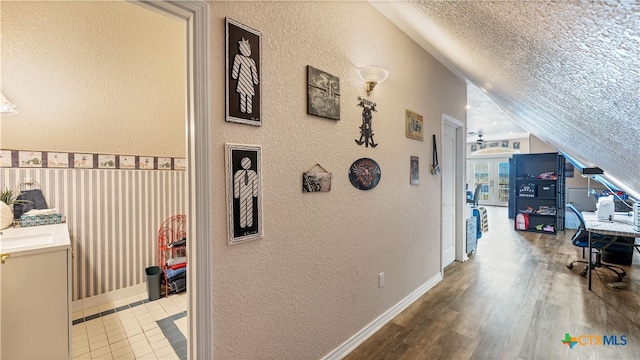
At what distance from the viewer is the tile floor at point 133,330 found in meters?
2.00

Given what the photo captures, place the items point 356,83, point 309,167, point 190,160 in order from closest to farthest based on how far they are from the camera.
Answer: point 190,160 < point 309,167 < point 356,83

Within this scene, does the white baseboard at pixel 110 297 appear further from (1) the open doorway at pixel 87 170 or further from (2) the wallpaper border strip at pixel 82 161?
(2) the wallpaper border strip at pixel 82 161

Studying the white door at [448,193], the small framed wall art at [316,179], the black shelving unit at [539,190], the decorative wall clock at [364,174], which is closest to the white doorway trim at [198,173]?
the small framed wall art at [316,179]

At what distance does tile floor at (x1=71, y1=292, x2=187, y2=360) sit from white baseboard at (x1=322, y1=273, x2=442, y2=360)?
118 cm

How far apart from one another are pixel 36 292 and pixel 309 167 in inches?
66.3

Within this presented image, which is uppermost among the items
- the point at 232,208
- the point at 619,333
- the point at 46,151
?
the point at 46,151

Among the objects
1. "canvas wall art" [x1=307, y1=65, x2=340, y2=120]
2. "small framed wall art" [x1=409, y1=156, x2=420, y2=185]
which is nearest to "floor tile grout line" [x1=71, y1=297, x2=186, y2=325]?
"canvas wall art" [x1=307, y1=65, x2=340, y2=120]

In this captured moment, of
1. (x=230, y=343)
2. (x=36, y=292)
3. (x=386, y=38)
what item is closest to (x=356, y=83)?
(x=386, y=38)

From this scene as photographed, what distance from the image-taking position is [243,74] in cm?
133

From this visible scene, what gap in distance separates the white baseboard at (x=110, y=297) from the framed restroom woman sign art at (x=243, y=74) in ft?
9.05

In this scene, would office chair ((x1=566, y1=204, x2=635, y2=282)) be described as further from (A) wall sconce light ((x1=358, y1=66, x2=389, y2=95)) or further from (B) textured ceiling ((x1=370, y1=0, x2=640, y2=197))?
(A) wall sconce light ((x1=358, y1=66, x2=389, y2=95))

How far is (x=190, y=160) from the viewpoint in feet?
3.93

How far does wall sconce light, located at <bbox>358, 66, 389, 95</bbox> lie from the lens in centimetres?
200

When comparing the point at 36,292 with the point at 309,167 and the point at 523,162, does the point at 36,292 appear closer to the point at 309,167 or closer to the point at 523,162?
the point at 309,167
